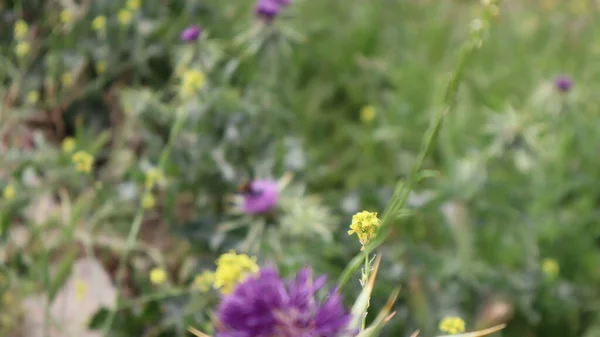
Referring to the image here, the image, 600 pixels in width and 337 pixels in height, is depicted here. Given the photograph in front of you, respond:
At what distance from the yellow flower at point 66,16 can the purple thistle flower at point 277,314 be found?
50.9 inches

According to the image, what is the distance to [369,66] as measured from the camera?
1982 millimetres

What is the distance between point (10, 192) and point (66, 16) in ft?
1.77

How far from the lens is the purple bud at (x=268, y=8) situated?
129 centimetres

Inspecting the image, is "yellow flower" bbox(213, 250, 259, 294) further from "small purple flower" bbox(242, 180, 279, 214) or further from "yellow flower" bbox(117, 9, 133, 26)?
"yellow flower" bbox(117, 9, 133, 26)

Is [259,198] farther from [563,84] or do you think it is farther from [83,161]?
[563,84]

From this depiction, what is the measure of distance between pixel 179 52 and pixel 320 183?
1.61 feet

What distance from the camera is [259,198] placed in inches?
44.4

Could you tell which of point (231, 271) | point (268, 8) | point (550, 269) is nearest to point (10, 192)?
point (268, 8)

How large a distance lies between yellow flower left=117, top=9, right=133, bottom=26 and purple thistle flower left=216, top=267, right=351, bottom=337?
122cm

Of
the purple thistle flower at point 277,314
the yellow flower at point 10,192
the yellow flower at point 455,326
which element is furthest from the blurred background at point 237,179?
the purple thistle flower at point 277,314

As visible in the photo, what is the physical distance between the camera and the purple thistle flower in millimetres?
440

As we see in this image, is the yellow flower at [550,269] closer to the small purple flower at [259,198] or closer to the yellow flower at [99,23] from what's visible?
the small purple flower at [259,198]

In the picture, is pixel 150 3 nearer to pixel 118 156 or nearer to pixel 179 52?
pixel 179 52

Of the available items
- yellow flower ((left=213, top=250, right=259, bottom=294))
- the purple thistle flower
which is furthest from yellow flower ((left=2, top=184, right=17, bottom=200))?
the purple thistle flower
